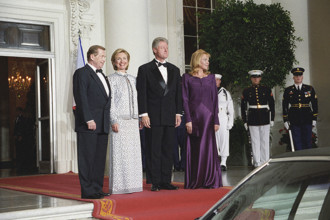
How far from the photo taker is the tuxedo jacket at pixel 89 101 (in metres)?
5.82

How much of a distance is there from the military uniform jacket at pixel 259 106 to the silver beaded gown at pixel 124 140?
4.23 m

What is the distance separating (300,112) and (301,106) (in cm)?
12

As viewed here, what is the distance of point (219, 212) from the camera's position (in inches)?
89.1

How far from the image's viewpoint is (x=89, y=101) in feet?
19.5

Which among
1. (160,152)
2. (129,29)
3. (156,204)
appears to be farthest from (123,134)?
(129,29)

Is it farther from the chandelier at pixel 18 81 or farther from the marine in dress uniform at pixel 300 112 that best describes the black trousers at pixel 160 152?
the chandelier at pixel 18 81

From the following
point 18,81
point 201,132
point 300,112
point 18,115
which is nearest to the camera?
point 201,132

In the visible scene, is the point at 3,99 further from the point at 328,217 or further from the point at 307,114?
the point at 328,217

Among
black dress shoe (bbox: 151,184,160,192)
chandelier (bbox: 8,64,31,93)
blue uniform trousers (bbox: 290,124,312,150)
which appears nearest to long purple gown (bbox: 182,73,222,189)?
black dress shoe (bbox: 151,184,160,192)

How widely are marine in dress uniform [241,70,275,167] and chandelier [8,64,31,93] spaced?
32.0 feet

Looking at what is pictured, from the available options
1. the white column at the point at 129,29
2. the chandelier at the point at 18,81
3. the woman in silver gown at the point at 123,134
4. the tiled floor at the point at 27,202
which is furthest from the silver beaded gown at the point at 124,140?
the chandelier at the point at 18,81

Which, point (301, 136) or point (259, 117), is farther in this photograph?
point (259, 117)

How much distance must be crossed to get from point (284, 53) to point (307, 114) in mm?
2758

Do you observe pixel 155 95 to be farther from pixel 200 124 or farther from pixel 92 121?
pixel 92 121
